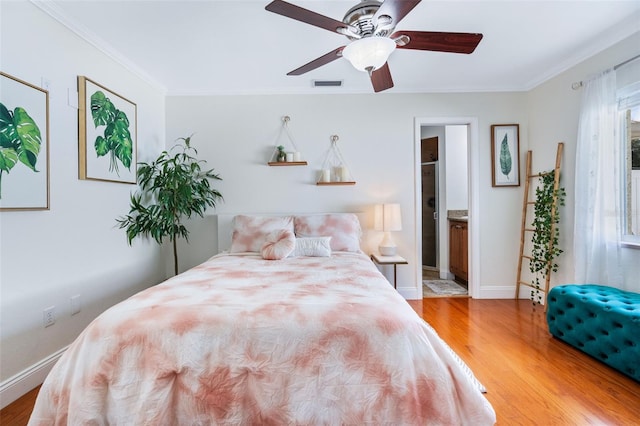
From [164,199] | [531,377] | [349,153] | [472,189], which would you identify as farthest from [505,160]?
[164,199]

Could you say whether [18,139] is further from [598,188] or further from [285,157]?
[598,188]

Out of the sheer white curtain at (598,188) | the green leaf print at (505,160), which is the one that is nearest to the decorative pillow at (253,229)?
the green leaf print at (505,160)

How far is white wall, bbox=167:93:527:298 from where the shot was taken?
3.54 meters

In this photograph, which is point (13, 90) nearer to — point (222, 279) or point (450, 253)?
point (222, 279)

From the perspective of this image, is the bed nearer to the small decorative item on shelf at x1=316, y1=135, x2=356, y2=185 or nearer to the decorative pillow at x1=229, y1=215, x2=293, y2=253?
the decorative pillow at x1=229, y1=215, x2=293, y2=253

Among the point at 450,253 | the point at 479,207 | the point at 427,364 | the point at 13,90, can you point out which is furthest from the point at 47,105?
the point at 450,253

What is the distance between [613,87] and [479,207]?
1.57 metres

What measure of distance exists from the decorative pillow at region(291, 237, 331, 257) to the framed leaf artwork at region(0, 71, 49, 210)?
1.92m

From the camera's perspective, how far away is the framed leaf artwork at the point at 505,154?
11.5ft

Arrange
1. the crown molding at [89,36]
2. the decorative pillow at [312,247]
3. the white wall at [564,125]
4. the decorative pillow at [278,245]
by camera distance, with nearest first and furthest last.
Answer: the crown molding at [89,36]
the white wall at [564,125]
the decorative pillow at [278,245]
the decorative pillow at [312,247]

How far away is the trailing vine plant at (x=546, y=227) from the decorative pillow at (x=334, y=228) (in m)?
1.93

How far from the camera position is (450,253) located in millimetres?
4641

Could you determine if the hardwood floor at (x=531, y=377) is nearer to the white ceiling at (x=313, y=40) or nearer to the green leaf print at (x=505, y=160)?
the green leaf print at (x=505, y=160)

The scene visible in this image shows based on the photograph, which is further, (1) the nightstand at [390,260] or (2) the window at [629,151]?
(1) the nightstand at [390,260]
